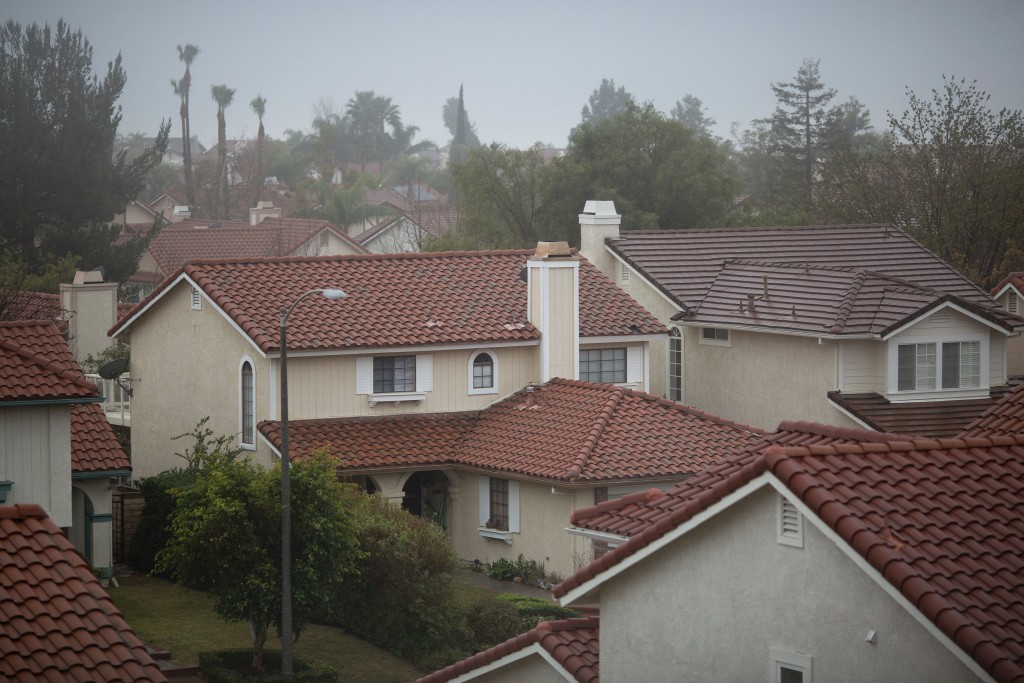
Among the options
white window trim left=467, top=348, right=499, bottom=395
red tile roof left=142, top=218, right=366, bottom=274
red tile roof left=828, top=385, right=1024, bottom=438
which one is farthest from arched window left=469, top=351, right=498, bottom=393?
red tile roof left=142, top=218, right=366, bottom=274

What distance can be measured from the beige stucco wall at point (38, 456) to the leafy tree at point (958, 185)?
4188 cm

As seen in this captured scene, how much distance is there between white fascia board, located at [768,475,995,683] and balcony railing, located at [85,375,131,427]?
3096 centimetres

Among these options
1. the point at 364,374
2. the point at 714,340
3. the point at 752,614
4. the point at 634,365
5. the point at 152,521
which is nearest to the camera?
the point at 752,614

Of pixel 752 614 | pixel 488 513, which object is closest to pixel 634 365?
pixel 488 513

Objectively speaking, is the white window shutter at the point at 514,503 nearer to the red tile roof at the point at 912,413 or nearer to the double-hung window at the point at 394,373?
the double-hung window at the point at 394,373

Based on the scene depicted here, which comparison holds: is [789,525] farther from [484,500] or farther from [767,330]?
[767,330]

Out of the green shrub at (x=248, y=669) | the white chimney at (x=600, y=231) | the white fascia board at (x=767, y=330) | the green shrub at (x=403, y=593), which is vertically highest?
the white chimney at (x=600, y=231)

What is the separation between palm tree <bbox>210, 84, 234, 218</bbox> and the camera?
121m

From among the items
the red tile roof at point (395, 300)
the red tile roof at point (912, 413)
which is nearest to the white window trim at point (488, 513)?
the red tile roof at point (395, 300)

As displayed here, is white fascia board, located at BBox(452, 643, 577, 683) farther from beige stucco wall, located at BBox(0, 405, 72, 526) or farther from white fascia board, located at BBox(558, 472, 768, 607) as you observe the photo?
beige stucco wall, located at BBox(0, 405, 72, 526)

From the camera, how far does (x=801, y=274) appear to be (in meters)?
40.9

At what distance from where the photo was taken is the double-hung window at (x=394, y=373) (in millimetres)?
35500

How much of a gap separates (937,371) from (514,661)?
23.4 meters

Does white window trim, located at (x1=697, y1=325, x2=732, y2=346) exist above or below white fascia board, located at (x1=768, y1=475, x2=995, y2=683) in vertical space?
above
